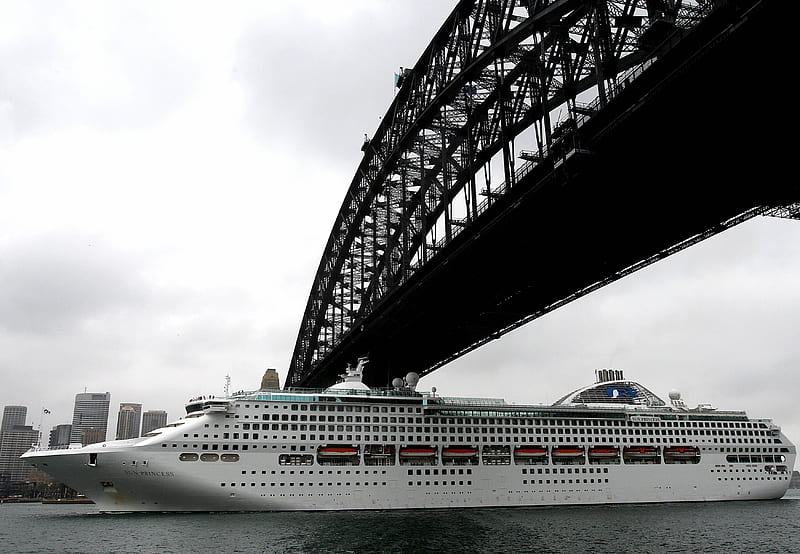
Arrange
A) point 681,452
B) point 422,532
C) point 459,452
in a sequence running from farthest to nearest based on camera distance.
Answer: point 681,452 → point 459,452 → point 422,532

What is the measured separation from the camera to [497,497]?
151 feet

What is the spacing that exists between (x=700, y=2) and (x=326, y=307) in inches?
2169

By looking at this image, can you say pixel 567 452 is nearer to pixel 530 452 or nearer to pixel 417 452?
pixel 530 452

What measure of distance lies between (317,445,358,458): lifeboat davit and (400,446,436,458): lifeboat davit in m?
3.69

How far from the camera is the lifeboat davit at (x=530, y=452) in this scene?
4859 cm

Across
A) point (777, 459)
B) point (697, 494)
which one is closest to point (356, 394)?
point (697, 494)

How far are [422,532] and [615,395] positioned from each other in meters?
35.4

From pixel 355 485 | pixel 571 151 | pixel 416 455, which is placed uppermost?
pixel 571 151

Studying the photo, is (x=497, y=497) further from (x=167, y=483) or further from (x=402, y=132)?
(x=402, y=132)

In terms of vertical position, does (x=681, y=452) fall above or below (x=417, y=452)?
below

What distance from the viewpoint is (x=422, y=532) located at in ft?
97.6

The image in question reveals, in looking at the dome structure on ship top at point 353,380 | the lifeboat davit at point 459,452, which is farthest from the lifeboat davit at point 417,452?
the dome structure on ship top at point 353,380

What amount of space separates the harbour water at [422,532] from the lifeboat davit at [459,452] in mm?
4965

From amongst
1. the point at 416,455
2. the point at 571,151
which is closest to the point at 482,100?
the point at 571,151
